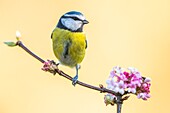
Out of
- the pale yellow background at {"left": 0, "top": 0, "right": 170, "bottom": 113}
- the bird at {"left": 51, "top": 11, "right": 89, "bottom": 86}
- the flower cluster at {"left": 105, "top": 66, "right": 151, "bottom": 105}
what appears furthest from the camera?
the pale yellow background at {"left": 0, "top": 0, "right": 170, "bottom": 113}

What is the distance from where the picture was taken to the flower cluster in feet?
2.80

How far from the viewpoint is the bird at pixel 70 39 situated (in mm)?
1379

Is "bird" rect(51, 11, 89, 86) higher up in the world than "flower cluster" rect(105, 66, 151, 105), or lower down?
higher up

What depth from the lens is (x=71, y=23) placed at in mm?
1416

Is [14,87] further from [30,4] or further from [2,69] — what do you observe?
[30,4]

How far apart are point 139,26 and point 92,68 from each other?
0.40 m

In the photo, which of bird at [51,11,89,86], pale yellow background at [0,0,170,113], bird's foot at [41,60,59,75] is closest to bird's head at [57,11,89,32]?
bird at [51,11,89,86]

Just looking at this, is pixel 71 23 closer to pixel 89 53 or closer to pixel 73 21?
pixel 73 21

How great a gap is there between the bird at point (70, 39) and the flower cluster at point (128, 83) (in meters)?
0.46

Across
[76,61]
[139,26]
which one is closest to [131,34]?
[139,26]

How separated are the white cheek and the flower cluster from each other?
0.50 meters

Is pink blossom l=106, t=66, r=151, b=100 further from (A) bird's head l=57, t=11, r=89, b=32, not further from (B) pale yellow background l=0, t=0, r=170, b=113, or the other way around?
(B) pale yellow background l=0, t=0, r=170, b=113

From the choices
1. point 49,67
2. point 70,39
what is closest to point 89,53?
point 70,39

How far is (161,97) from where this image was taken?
7.45 feet
